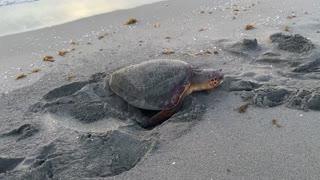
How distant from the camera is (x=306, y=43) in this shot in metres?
4.38

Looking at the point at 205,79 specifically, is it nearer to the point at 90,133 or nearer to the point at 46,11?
the point at 90,133

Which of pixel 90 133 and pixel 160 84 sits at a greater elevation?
pixel 160 84

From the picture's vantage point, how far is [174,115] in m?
3.39

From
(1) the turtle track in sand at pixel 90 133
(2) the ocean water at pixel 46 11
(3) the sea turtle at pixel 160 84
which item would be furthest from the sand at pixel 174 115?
(2) the ocean water at pixel 46 11

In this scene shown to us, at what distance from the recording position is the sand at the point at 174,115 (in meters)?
2.82

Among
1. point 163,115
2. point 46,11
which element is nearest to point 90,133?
point 163,115

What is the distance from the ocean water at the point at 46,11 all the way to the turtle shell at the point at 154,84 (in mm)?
2776

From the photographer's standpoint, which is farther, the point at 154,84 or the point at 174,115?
the point at 154,84

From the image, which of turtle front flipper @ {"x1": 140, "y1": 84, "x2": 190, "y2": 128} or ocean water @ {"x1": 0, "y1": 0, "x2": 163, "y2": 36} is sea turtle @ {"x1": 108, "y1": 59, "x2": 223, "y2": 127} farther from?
ocean water @ {"x1": 0, "y1": 0, "x2": 163, "y2": 36}

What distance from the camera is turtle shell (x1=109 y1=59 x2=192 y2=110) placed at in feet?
11.5

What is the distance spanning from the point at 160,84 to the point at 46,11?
148 inches

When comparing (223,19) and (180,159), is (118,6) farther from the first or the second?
(180,159)

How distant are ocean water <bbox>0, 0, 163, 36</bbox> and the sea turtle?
2.78m

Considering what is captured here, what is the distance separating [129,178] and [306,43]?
280 cm
